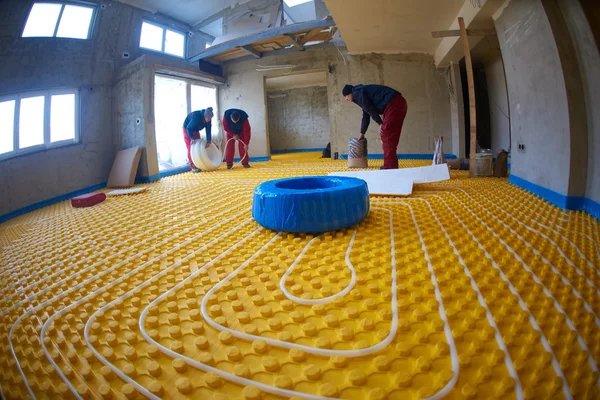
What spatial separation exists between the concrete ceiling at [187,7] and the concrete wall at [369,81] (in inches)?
68.5

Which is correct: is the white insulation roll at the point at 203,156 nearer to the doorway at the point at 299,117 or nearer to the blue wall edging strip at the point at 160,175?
the blue wall edging strip at the point at 160,175

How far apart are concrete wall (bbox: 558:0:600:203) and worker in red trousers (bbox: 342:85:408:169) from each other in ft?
8.16

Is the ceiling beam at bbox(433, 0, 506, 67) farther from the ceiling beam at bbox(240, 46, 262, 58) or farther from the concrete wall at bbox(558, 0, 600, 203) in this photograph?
the ceiling beam at bbox(240, 46, 262, 58)

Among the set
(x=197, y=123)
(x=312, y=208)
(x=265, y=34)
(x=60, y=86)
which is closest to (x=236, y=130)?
(x=197, y=123)

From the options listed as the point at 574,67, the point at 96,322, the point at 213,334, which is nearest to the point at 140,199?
the point at 96,322

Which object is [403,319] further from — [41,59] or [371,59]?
[371,59]

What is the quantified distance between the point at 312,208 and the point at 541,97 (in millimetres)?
3041

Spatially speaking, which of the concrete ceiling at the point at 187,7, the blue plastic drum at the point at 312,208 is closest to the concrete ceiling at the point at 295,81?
the concrete ceiling at the point at 187,7

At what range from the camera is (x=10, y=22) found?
3.46m

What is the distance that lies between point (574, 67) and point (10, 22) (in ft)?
20.5

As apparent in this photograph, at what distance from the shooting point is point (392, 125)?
5.18 m

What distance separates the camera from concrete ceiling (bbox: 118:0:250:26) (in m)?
7.89

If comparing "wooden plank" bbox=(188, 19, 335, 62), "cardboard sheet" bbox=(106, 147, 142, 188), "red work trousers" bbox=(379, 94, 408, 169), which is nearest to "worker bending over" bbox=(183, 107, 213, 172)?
"cardboard sheet" bbox=(106, 147, 142, 188)

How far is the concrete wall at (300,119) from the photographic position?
15195 millimetres
